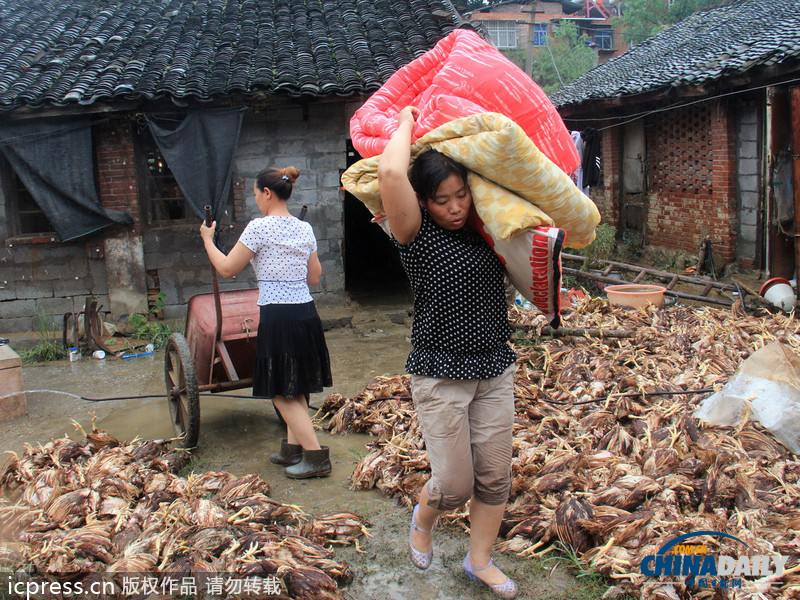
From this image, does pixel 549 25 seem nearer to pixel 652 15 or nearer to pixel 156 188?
pixel 652 15

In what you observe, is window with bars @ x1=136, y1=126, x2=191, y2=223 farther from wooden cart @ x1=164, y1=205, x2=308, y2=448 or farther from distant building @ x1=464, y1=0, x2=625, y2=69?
distant building @ x1=464, y1=0, x2=625, y2=69

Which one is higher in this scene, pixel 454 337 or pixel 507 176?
pixel 507 176

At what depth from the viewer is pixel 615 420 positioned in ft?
14.0

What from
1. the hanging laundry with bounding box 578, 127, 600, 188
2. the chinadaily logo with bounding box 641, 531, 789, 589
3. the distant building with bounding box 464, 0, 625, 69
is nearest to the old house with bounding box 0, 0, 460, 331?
the hanging laundry with bounding box 578, 127, 600, 188

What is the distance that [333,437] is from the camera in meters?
4.93

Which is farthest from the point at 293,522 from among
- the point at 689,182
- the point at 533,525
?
the point at 689,182

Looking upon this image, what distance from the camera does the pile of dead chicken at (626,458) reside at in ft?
9.76

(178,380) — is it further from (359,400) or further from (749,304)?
(749,304)

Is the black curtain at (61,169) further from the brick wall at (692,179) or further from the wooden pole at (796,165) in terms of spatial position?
the brick wall at (692,179)

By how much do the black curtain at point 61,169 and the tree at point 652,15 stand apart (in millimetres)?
26208

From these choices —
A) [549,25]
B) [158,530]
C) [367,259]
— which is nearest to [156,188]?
[367,259]

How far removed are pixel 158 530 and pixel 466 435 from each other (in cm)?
169

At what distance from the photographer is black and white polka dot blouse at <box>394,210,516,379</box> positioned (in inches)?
103

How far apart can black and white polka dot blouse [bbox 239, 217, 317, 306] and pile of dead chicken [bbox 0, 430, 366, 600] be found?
113 centimetres
